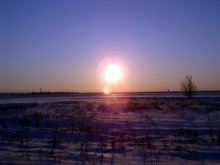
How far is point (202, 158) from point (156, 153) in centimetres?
102

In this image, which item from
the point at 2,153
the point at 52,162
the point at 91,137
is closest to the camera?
the point at 52,162

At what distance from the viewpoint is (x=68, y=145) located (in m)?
8.27

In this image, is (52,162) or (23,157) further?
(23,157)

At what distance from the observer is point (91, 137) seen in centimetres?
987

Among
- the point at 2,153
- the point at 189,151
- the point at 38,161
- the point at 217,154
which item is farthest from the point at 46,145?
the point at 217,154

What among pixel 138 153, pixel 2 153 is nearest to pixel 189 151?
pixel 138 153

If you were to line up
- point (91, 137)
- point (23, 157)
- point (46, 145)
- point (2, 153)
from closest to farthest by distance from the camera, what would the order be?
point (23, 157) → point (2, 153) → point (46, 145) → point (91, 137)

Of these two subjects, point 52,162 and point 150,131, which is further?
point 150,131

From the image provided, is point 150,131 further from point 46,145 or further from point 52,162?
point 52,162

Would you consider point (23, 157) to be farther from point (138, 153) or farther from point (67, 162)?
point (138, 153)

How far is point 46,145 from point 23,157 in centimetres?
175

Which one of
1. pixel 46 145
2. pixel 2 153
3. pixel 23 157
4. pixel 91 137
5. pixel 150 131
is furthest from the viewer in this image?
pixel 150 131

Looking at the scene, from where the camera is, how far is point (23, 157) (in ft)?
21.2

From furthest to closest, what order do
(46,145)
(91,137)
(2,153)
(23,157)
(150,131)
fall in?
1. (150,131)
2. (91,137)
3. (46,145)
4. (2,153)
5. (23,157)
